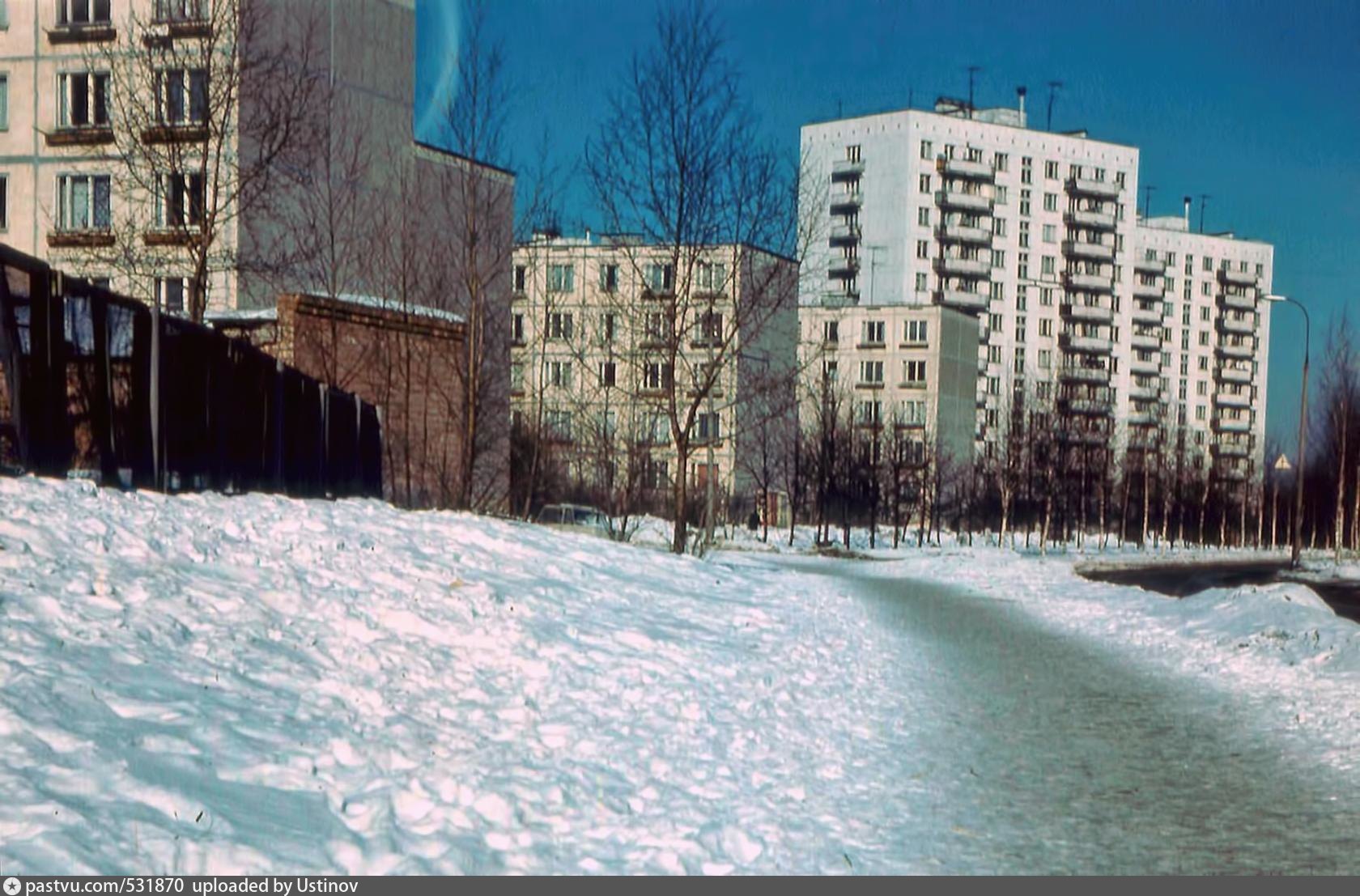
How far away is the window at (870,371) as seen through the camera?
9348cm

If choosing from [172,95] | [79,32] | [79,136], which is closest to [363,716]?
[172,95]

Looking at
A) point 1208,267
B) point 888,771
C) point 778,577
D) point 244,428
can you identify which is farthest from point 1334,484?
point 1208,267

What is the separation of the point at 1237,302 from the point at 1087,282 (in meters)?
26.8

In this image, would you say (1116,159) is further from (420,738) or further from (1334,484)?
(420,738)

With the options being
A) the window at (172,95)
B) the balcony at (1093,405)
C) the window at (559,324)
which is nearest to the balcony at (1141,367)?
the balcony at (1093,405)

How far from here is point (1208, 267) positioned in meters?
127

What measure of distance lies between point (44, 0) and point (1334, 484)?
193 ft

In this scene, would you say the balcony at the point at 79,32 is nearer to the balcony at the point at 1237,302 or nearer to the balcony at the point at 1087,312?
the balcony at the point at 1087,312

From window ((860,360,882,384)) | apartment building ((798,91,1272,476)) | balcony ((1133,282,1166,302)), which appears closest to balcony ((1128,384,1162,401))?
apartment building ((798,91,1272,476))

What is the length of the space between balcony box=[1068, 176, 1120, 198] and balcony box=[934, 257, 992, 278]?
37.4ft

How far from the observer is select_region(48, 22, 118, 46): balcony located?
43.2 m

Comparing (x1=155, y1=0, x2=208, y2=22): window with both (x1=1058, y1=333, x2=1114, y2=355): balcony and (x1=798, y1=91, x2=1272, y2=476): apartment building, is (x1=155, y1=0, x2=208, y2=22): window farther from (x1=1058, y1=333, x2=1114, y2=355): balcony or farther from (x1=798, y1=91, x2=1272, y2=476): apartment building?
(x1=1058, y1=333, x2=1114, y2=355): balcony

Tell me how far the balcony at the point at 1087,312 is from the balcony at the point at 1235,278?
22632mm

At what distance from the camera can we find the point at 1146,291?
11644 cm
